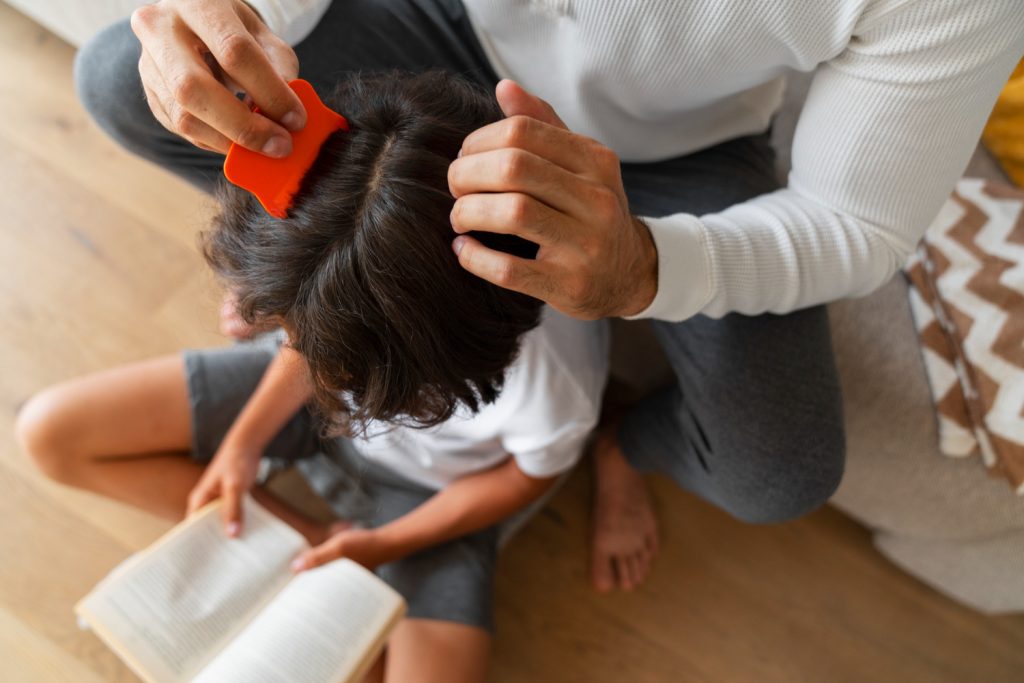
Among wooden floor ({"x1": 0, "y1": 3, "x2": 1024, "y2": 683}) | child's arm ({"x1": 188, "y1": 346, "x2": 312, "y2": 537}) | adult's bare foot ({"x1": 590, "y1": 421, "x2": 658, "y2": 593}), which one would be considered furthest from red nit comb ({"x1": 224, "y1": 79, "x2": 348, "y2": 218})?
Result: adult's bare foot ({"x1": 590, "y1": 421, "x2": 658, "y2": 593})

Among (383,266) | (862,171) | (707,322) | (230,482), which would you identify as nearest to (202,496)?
(230,482)

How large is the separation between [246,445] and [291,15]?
0.49 meters

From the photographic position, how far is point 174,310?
44.5 inches

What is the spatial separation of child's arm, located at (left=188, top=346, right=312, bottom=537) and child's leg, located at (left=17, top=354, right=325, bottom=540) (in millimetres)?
59

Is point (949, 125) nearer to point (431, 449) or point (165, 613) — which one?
point (431, 449)

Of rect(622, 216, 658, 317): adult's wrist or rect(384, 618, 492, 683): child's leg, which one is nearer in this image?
rect(622, 216, 658, 317): adult's wrist

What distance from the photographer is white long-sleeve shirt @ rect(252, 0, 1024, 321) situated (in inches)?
22.3

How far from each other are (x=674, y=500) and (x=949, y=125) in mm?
671

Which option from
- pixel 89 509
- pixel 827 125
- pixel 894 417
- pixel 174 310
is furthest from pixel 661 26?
pixel 89 509

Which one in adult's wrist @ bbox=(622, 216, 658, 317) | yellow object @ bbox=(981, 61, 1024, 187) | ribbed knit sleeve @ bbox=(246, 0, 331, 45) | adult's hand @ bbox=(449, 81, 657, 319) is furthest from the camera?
yellow object @ bbox=(981, 61, 1024, 187)

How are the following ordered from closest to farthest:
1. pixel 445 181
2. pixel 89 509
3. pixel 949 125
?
pixel 445 181
pixel 949 125
pixel 89 509

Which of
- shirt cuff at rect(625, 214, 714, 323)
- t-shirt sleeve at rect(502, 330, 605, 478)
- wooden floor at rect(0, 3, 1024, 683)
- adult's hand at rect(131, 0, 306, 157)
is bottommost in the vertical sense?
wooden floor at rect(0, 3, 1024, 683)

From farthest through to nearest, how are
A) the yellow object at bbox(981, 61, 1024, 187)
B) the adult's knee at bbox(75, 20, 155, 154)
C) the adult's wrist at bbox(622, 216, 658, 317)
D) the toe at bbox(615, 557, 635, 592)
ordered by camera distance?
the toe at bbox(615, 557, 635, 592), the yellow object at bbox(981, 61, 1024, 187), the adult's knee at bbox(75, 20, 155, 154), the adult's wrist at bbox(622, 216, 658, 317)

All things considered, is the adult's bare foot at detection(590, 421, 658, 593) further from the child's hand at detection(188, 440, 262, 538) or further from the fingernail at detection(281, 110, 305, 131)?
the fingernail at detection(281, 110, 305, 131)
